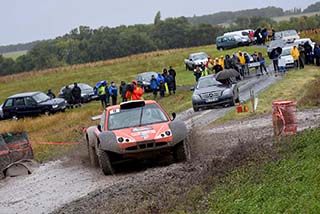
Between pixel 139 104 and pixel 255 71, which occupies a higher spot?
pixel 139 104

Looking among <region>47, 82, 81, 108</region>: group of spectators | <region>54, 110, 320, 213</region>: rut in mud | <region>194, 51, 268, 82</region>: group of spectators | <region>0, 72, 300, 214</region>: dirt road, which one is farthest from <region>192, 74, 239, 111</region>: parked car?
<region>47, 82, 81, 108</region>: group of spectators

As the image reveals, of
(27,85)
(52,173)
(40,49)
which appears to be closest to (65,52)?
(40,49)

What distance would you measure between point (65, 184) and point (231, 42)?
169 feet

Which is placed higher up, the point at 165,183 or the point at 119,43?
the point at 165,183

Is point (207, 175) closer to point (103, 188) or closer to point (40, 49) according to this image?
point (103, 188)

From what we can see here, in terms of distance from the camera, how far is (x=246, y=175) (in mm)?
10414

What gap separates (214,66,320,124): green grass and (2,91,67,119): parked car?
40.7ft

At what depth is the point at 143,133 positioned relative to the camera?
14.3m

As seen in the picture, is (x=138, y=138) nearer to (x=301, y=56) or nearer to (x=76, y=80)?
(x=301, y=56)

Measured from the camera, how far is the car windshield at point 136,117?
15.1m

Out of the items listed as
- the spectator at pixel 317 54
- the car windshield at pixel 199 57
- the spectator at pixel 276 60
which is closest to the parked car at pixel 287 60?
the spectator at pixel 276 60

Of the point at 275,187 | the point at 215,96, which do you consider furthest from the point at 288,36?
the point at 275,187

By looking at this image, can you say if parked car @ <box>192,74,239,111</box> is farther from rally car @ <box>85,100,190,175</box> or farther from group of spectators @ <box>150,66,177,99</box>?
rally car @ <box>85,100,190,175</box>

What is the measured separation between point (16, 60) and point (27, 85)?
51643 millimetres
